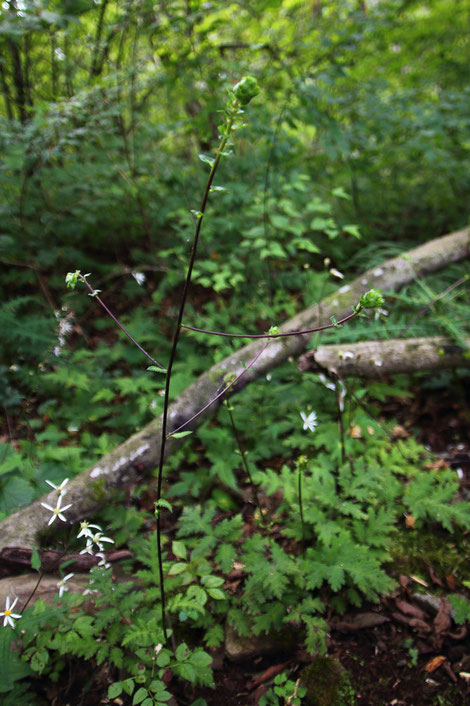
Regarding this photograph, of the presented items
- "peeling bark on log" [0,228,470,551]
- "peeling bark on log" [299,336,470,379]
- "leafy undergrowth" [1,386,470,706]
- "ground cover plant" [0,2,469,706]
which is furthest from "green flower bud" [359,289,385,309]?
"peeling bark on log" [299,336,470,379]

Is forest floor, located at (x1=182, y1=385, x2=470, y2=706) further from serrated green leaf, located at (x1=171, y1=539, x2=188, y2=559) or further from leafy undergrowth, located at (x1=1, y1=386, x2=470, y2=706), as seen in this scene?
serrated green leaf, located at (x1=171, y1=539, x2=188, y2=559)

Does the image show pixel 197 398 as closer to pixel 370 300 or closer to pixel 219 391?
pixel 219 391

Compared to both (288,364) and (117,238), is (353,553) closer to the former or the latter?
(288,364)

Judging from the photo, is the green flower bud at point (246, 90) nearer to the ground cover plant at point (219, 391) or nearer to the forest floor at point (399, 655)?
the ground cover plant at point (219, 391)

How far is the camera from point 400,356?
2.79 m

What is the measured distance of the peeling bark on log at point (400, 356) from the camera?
269cm

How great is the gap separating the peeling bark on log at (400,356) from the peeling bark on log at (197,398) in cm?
44

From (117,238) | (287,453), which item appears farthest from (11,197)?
(287,453)

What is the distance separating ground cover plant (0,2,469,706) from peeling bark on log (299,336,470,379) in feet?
0.35

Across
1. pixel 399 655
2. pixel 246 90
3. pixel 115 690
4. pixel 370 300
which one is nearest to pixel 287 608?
pixel 399 655

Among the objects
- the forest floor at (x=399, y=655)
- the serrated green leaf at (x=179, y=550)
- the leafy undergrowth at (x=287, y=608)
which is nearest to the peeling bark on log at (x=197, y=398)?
the leafy undergrowth at (x=287, y=608)

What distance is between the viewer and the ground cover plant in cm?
181

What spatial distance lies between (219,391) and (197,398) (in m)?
0.25

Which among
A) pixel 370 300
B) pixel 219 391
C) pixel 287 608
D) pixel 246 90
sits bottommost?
pixel 287 608
